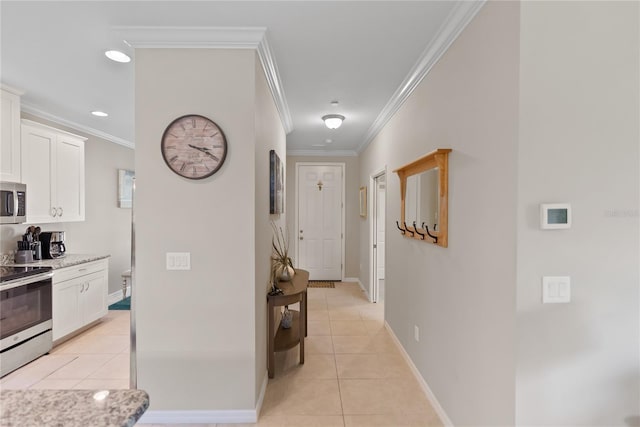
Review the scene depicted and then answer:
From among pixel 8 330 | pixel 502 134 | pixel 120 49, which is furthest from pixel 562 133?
pixel 8 330

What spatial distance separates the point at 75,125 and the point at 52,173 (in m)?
0.85

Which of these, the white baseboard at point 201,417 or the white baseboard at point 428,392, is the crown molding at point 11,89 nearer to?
the white baseboard at point 201,417

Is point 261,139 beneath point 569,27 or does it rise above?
beneath

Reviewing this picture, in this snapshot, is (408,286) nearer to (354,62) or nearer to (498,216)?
(498,216)

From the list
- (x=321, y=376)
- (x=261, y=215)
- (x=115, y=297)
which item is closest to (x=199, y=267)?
(x=261, y=215)

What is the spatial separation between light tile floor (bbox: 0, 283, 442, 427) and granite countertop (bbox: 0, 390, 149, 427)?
1.53 m

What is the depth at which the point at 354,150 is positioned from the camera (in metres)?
5.78

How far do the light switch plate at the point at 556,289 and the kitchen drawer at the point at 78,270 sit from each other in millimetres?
4042

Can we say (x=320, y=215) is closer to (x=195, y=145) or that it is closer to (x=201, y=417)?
(x=195, y=145)

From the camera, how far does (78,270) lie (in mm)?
3412

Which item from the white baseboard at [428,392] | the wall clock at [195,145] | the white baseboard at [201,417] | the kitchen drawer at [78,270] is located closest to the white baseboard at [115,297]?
the kitchen drawer at [78,270]

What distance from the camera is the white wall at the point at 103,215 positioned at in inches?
162

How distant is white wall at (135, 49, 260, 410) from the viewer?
6.59 ft

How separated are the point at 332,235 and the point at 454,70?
427 cm
